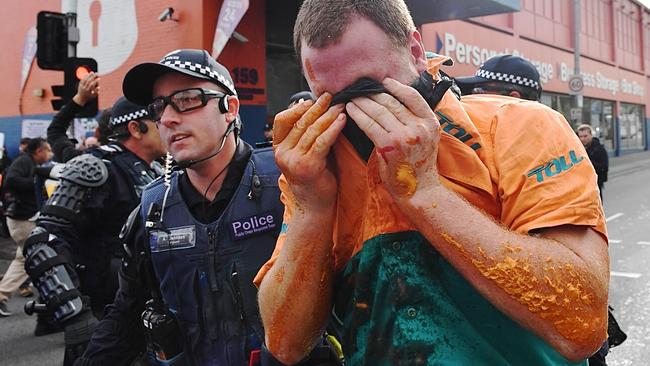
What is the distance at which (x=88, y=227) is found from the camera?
10.7 feet

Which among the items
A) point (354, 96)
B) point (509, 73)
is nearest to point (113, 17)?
point (509, 73)

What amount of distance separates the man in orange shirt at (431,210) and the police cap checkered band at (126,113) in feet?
8.91

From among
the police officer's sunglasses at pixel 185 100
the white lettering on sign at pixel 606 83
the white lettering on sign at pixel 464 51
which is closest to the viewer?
the police officer's sunglasses at pixel 185 100

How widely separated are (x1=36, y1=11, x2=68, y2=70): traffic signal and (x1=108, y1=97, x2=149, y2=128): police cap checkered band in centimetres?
451

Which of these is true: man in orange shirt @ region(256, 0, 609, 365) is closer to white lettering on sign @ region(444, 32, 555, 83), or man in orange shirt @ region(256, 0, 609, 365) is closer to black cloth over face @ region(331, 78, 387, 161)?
black cloth over face @ region(331, 78, 387, 161)

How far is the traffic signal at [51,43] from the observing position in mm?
7656

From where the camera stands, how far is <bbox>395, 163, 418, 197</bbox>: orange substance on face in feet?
3.55

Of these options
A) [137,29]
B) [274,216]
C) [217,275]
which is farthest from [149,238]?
[137,29]

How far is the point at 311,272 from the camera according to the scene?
1.29 meters

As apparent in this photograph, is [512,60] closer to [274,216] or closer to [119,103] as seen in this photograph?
[274,216]

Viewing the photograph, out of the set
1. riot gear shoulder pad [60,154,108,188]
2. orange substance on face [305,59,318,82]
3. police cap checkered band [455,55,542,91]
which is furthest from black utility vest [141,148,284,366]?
police cap checkered band [455,55,542,91]

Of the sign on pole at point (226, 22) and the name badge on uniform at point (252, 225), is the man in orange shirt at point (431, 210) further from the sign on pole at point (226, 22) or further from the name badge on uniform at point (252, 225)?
the sign on pole at point (226, 22)

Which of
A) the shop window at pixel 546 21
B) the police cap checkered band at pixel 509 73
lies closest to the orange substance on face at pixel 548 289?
the police cap checkered band at pixel 509 73

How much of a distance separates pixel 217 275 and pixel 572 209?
4.72 ft
